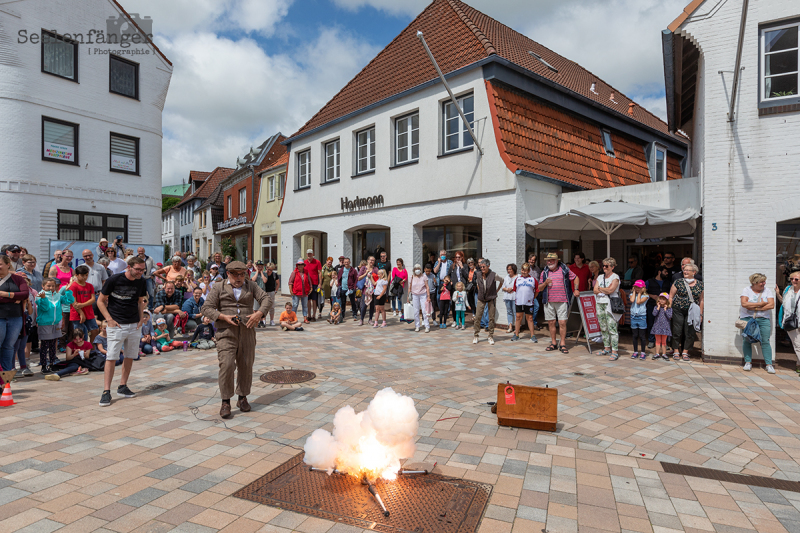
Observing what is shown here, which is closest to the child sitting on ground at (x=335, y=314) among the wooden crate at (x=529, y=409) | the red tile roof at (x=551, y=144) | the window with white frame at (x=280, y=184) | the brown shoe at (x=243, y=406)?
the red tile roof at (x=551, y=144)

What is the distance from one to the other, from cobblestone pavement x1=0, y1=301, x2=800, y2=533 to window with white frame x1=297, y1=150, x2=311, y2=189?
12.8 meters

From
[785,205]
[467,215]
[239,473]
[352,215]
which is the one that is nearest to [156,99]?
[352,215]

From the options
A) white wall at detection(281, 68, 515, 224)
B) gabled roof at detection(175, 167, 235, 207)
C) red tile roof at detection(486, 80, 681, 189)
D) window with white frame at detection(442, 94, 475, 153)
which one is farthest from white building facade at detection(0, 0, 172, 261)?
gabled roof at detection(175, 167, 235, 207)

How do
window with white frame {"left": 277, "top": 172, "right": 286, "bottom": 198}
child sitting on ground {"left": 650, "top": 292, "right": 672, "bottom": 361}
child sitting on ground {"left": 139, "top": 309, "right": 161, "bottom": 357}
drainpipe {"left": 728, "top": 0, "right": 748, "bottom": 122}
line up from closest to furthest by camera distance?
drainpipe {"left": 728, "top": 0, "right": 748, "bottom": 122} < child sitting on ground {"left": 650, "top": 292, "right": 672, "bottom": 361} < child sitting on ground {"left": 139, "top": 309, "right": 161, "bottom": 357} < window with white frame {"left": 277, "top": 172, "right": 286, "bottom": 198}

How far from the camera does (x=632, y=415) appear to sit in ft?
17.9

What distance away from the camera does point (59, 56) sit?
1636 centimetres

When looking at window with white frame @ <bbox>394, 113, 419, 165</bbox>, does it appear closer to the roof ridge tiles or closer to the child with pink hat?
the roof ridge tiles

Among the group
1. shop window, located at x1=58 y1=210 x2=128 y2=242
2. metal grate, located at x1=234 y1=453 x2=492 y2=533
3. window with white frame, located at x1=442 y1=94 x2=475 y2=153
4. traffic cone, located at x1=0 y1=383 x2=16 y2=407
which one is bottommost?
metal grate, located at x1=234 y1=453 x2=492 y2=533

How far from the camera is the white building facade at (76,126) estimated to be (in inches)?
593

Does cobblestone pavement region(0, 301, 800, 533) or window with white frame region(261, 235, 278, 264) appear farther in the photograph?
window with white frame region(261, 235, 278, 264)

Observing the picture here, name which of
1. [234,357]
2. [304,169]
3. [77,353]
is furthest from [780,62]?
[304,169]

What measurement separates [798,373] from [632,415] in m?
4.22

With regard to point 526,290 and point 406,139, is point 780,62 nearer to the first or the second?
point 526,290

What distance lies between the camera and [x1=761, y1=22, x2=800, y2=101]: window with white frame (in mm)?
7879
